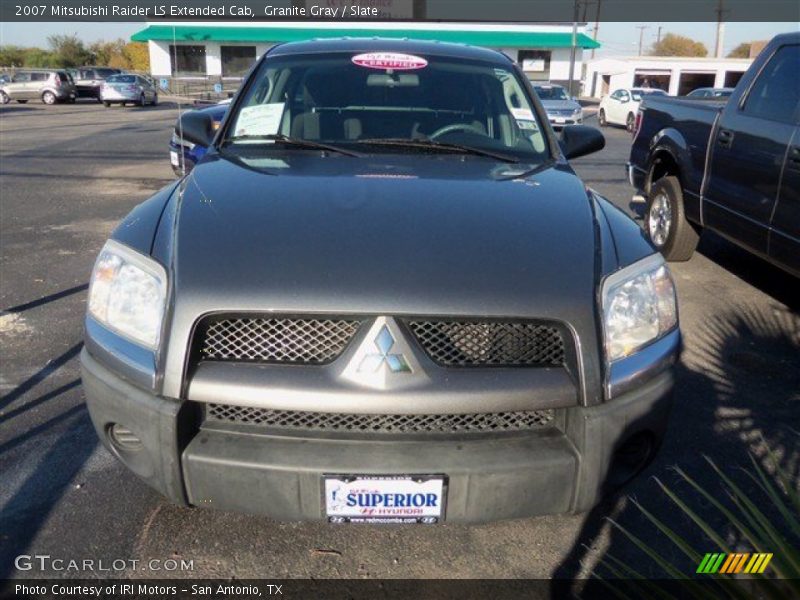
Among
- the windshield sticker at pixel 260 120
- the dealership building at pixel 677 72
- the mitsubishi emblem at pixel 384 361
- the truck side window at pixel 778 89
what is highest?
the dealership building at pixel 677 72

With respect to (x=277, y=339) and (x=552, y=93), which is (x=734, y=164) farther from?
(x=552, y=93)

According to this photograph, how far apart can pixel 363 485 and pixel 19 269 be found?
16.3ft

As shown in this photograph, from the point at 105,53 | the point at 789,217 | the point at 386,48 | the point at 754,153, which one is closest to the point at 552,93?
the point at 754,153

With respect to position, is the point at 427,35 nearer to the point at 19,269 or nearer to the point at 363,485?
the point at 19,269

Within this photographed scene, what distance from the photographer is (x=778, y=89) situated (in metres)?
5.09

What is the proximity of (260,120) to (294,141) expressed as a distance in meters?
0.31

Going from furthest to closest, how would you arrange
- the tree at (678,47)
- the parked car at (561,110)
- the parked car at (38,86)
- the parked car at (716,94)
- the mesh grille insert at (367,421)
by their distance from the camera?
1. the tree at (678,47)
2. the parked car at (38,86)
3. the parked car at (561,110)
4. the parked car at (716,94)
5. the mesh grille insert at (367,421)

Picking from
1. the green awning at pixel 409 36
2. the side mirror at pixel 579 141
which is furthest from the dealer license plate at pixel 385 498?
the green awning at pixel 409 36

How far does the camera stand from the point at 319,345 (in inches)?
83.7

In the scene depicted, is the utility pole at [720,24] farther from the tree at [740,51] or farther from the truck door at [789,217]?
the truck door at [789,217]

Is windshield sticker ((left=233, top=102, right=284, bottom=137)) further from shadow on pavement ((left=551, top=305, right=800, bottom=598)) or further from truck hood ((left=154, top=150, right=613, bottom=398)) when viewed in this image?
shadow on pavement ((left=551, top=305, right=800, bottom=598))

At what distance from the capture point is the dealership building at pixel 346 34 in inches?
1567

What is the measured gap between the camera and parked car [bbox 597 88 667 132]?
2398 centimetres

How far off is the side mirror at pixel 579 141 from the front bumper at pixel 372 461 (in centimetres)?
188
